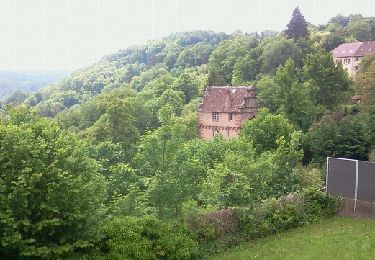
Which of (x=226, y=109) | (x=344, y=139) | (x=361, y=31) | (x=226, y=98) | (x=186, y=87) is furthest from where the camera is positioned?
(x=361, y=31)

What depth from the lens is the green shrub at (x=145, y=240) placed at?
824 inches

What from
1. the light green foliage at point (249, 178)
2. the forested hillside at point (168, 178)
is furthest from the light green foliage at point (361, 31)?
the light green foliage at point (249, 178)

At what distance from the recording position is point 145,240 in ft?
70.3

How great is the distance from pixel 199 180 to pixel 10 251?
1268 centimetres

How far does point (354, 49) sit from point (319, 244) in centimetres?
6611

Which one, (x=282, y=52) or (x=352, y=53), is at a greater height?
(x=352, y=53)

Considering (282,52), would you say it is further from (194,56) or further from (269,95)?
(194,56)

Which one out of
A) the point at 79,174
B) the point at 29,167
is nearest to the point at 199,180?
the point at 79,174

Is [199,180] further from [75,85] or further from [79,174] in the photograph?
[75,85]

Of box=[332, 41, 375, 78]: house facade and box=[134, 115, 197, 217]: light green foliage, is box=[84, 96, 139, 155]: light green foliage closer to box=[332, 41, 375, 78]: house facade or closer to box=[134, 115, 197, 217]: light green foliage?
box=[134, 115, 197, 217]: light green foliage

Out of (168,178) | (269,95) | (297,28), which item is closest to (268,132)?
(269,95)

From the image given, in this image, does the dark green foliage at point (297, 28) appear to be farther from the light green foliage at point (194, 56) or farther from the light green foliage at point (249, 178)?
the light green foliage at point (249, 178)

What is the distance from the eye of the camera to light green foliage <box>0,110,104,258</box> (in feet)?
58.9

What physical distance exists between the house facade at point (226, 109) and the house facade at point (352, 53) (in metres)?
33.3
